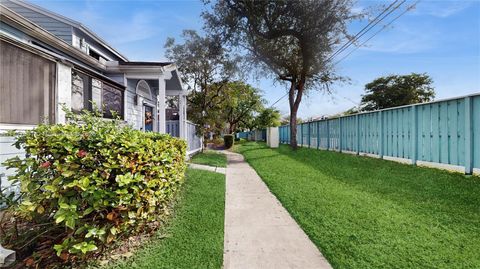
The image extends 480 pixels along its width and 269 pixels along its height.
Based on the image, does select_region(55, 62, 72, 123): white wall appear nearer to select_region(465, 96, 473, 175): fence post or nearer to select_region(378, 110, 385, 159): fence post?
select_region(465, 96, 473, 175): fence post

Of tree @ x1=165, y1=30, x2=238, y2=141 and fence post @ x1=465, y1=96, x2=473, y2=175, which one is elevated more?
tree @ x1=165, y1=30, x2=238, y2=141

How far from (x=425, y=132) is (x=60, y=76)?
8150 mm

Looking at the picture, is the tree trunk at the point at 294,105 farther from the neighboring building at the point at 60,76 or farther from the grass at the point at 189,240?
the grass at the point at 189,240

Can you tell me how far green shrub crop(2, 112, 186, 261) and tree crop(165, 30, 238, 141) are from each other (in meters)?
16.9

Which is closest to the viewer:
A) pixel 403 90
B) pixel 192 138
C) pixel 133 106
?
pixel 133 106

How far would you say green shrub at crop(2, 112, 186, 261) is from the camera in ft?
8.74

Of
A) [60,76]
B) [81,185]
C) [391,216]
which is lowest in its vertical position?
[391,216]

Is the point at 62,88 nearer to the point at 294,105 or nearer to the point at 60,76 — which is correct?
the point at 60,76

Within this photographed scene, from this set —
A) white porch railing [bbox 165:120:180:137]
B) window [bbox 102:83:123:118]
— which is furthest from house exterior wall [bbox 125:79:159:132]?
white porch railing [bbox 165:120:180:137]

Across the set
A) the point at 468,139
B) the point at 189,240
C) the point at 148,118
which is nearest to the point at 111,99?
the point at 148,118

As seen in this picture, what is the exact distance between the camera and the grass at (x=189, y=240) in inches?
113

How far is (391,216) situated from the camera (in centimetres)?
399

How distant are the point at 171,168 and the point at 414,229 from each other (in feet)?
11.0

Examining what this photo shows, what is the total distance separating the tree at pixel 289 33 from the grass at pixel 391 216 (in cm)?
1063
